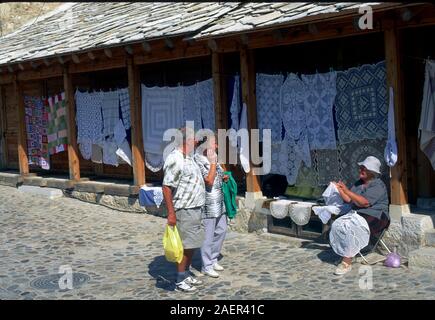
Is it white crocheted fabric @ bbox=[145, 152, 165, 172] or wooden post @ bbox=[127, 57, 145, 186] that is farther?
wooden post @ bbox=[127, 57, 145, 186]

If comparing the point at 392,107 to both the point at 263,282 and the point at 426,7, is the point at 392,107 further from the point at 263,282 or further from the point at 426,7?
the point at 263,282

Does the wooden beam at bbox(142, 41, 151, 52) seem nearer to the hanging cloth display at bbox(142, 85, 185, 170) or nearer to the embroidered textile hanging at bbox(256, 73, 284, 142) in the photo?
the hanging cloth display at bbox(142, 85, 185, 170)

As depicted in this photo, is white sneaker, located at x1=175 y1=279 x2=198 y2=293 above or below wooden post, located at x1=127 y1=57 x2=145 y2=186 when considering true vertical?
below

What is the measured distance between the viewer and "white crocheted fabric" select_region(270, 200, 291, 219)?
7.98 meters

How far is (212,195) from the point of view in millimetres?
6305

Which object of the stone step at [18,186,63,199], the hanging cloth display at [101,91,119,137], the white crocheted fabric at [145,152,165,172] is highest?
the hanging cloth display at [101,91,119,137]

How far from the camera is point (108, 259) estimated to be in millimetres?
7469

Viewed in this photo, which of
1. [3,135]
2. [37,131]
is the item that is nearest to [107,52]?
[37,131]

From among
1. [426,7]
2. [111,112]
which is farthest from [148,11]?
[426,7]

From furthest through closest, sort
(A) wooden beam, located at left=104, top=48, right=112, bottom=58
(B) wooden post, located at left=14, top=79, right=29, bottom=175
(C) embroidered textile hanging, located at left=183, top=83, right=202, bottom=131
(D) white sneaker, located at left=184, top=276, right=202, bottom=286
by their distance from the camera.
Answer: (B) wooden post, located at left=14, top=79, right=29, bottom=175
(A) wooden beam, located at left=104, top=48, right=112, bottom=58
(C) embroidered textile hanging, located at left=183, top=83, right=202, bottom=131
(D) white sneaker, located at left=184, top=276, right=202, bottom=286

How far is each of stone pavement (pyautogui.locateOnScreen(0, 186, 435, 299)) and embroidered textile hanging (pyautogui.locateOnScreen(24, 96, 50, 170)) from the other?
3.52 meters

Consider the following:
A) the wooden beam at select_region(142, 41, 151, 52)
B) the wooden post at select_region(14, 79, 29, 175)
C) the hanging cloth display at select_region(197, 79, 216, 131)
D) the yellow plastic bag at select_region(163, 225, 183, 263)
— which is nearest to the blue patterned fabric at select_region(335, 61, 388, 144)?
the hanging cloth display at select_region(197, 79, 216, 131)

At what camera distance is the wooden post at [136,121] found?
33.6 ft

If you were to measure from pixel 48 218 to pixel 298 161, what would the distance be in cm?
516
